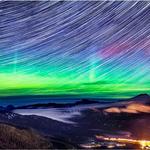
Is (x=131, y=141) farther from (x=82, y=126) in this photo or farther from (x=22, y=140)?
(x=22, y=140)

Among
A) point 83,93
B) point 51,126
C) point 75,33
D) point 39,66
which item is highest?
point 75,33

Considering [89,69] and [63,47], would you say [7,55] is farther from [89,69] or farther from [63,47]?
[89,69]

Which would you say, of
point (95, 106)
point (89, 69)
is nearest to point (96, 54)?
point (89, 69)

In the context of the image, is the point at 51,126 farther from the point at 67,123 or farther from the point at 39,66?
the point at 39,66

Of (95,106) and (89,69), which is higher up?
(89,69)

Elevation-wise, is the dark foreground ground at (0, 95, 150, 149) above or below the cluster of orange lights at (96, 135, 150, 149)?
above

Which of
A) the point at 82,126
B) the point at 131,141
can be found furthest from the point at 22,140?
the point at 131,141

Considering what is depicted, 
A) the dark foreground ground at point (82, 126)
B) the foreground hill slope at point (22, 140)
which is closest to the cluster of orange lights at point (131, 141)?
the dark foreground ground at point (82, 126)

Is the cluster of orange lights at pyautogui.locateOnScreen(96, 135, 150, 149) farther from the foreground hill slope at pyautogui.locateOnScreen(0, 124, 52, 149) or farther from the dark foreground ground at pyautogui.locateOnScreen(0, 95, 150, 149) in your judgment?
the foreground hill slope at pyautogui.locateOnScreen(0, 124, 52, 149)

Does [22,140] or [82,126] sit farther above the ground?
[82,126]

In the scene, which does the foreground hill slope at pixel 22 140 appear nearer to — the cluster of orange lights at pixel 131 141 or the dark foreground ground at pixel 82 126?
the dark foreground ground at pixel 82 126

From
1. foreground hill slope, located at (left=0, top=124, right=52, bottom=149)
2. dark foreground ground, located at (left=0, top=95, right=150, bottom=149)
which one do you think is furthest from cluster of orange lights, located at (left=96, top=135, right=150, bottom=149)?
foreground hill slope, located at (left=0, top=124, right=52, bottom=149)
